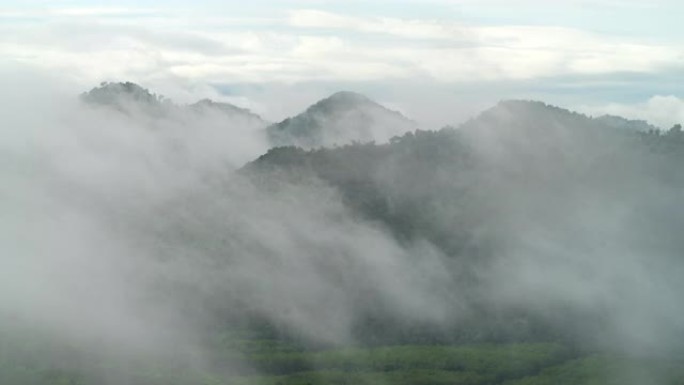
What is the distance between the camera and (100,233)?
7815 inches

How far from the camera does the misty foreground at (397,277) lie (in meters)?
118

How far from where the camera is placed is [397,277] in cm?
15712

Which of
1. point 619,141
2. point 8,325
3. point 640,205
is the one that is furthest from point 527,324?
point 8,325

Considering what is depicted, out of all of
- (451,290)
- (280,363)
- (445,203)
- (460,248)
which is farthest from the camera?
(445,203)

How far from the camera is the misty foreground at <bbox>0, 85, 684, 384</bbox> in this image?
118500mm

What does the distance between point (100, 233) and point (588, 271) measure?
103m

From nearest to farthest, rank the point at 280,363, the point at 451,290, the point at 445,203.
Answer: the point at 280,363 < the point at 451,290 < the point at 445,203

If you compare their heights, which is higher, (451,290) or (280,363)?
(451,290)

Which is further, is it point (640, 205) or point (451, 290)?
point (640, 205)

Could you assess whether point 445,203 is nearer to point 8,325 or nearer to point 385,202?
point 385,202

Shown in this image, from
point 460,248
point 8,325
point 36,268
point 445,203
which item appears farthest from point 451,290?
point 36,268

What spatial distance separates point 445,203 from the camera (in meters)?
174

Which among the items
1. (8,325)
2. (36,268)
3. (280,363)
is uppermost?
(36,268)

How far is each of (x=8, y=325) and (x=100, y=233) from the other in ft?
220
